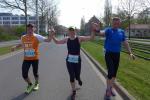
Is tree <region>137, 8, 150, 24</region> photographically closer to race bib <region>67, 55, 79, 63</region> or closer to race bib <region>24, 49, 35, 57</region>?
race bib <region>24, 49, 35, 57</region>

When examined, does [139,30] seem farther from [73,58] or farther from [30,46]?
[73,58]

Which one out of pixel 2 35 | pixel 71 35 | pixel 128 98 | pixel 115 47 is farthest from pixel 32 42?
pixel 2 35

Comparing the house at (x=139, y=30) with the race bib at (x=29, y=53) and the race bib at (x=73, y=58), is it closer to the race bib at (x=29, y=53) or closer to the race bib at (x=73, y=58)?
the race bib at (x=29, y=53)

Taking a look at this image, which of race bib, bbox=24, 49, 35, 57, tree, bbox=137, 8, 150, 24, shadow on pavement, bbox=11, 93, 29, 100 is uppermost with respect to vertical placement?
tree, bbox=137, 8, 150, 24

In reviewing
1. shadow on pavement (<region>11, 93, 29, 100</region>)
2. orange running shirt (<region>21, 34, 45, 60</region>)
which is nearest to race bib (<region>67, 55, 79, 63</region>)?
orange running shirt (<region>21, 34, 45, 60</region>)

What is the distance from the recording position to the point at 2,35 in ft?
221

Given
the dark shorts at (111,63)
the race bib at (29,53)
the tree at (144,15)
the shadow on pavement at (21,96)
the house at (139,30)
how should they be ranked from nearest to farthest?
1. the shadow on pavement at (21,96)
2. the dark shorts at (111,63)
3. the race bib at (29,53)
4. the tree at (144,15)
5. the house at (139,30)

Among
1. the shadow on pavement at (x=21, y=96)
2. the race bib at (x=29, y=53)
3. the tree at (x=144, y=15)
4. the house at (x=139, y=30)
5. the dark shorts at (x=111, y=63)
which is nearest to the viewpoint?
the shadow on pavement at (x=21, y=96)

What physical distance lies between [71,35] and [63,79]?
3.78 meters

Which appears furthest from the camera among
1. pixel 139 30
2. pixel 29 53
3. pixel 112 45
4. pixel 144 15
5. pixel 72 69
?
pixel 139 30

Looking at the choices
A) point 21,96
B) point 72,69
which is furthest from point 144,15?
point 21,96

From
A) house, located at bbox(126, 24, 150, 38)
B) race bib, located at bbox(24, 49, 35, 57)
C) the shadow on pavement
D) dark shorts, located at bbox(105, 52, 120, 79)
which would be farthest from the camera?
house, located at bbox(126, 24, 150, 38)

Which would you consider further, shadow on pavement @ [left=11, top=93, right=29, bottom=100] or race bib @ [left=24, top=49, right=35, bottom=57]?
race bib @ [left=24, top=49, right=35, bottom=57]

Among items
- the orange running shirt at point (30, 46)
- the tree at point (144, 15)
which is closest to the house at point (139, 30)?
the tree at point (144, 15)
